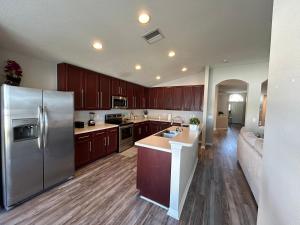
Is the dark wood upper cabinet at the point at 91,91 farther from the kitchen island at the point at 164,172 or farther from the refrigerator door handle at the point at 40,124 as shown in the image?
the kitchen island at the point at 164,172

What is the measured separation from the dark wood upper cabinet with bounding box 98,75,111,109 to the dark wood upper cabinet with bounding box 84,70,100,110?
11 cm

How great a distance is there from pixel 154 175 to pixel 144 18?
95.6 inches

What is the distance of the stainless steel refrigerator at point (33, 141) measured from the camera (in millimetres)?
1961

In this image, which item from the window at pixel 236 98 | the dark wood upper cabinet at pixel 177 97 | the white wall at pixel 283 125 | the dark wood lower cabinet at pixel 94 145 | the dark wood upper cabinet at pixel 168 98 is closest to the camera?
the white wall at pixel 283 125

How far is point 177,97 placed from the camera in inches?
226

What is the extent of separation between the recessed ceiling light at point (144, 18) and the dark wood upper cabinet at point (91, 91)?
2142 millimetres

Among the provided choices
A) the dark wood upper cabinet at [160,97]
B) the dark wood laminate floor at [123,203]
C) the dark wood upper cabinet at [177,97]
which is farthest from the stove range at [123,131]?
the dark wood upper cabinet at [177,97]

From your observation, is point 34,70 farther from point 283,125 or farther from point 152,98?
point 152,98

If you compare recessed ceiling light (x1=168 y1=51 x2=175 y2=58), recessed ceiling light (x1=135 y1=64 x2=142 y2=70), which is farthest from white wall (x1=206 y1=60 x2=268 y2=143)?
recessed ceiling light (x1=135 y1=64 x2=142 y2=70)

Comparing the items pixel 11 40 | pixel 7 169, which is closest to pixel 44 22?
pixel 11 40

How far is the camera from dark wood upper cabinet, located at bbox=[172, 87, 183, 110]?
18.6 ft

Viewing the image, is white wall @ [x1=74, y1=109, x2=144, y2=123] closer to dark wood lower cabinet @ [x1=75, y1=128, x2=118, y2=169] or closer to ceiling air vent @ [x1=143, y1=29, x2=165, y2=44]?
dark wood lower cabinet @ [x1=75, y1=128, x2=118, y2=169]

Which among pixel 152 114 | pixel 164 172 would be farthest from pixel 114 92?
pixel 164 172

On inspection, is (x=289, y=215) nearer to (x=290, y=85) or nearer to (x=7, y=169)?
(x=290, y=85)
